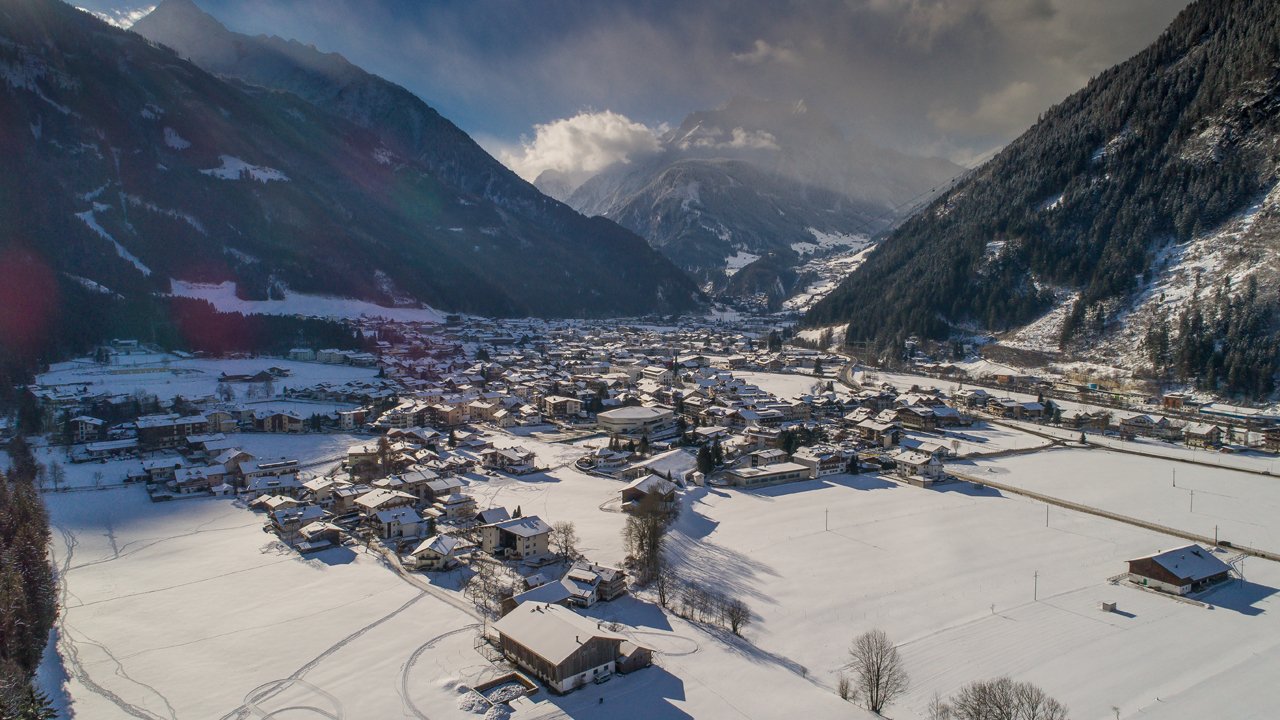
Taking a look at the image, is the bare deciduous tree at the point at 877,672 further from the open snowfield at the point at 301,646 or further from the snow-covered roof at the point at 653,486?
the snow-covered roof at the point at 653,486

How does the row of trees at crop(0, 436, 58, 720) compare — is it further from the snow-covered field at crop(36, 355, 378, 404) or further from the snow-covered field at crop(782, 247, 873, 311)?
the snow-covered field at crop(782, 247, 873, 311)

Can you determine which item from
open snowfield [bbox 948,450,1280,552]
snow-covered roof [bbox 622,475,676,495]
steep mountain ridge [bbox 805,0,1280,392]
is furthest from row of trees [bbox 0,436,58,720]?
steep mountain ridge [bbox 805,0,1280,392]

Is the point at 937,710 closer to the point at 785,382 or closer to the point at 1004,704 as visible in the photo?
the point at 1004,704

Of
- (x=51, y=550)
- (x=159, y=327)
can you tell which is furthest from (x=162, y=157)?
(x=51, y=550)

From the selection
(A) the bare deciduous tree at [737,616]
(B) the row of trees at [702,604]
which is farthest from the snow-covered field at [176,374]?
(A) the bare deciduous tree at [737,616]

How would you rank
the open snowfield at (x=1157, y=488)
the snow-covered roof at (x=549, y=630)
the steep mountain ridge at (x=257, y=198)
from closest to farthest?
1. the snow-covered roof at (x=549, y=630)
2. the open snowfield at (x=1157, y=488)
3. the steep mountain ridge at (x=257, y=198)

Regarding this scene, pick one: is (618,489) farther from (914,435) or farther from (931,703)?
(914,435)
